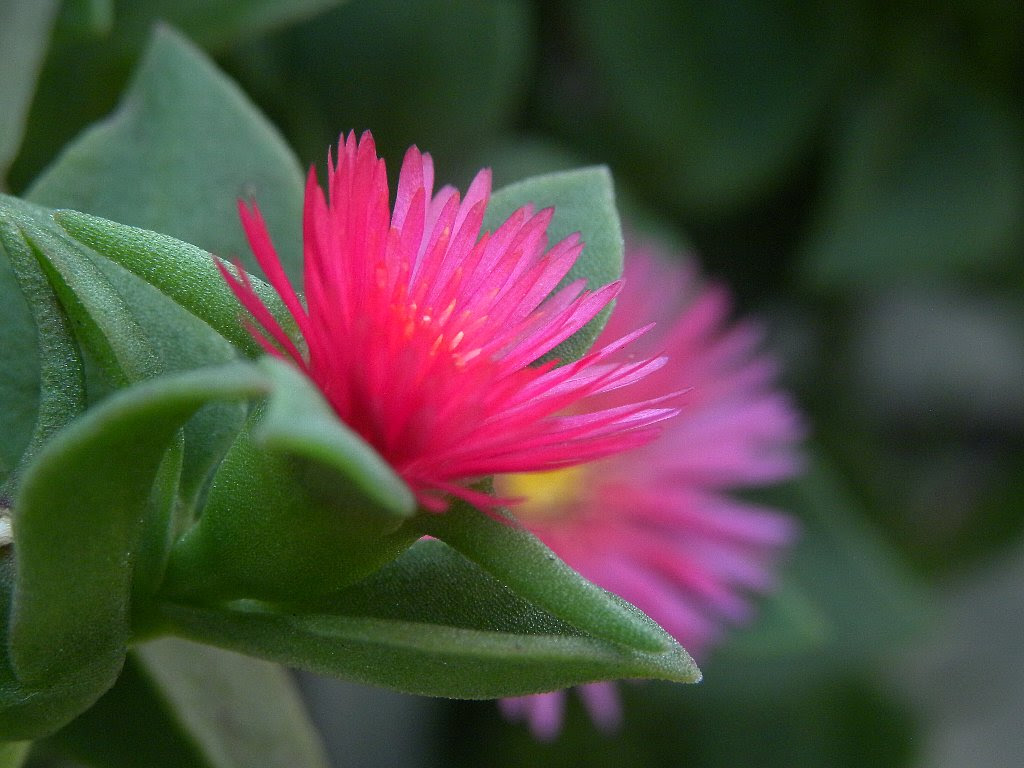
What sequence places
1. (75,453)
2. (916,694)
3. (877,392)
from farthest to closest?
(916,694), (877,392), (75,453)

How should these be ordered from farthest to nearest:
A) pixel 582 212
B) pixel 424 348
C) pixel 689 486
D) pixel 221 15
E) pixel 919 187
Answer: pixel 919 187 < pixel 689 486 < pixel 221 15 < pixel 582 212 < pixel 424 348

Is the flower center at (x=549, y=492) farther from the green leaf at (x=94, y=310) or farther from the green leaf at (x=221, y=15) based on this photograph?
the green leaf at (x=94, y=310)

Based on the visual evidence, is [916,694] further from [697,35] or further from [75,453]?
[75,453]

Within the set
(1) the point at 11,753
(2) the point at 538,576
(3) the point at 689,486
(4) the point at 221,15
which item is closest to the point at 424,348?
(2) the point at 538,576

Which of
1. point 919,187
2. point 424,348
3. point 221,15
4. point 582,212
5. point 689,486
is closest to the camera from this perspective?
point 424,348

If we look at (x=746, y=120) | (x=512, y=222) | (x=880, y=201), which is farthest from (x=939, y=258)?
(x=512, y=222)

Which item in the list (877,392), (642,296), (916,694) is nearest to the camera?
(642,296)

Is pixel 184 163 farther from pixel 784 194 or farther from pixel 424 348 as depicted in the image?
pixel 784 194

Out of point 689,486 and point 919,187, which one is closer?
point 689,486
